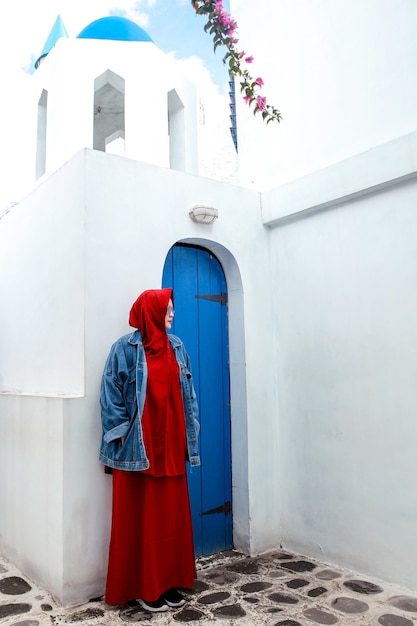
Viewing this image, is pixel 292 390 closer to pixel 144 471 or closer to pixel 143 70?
pixel 144 471

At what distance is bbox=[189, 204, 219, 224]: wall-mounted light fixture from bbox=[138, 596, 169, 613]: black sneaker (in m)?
2.59

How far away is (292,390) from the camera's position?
403 centimetres

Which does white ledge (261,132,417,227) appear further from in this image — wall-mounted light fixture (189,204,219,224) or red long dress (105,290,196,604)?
red long dress (105,290,196,604)

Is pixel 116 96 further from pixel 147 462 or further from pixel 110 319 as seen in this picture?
pixel 147 462

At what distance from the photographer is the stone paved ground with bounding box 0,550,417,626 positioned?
2764 millimetres

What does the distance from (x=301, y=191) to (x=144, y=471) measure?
2438 mm

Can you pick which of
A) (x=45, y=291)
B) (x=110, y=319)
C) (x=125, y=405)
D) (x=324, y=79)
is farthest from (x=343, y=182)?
(x=45, y=291)

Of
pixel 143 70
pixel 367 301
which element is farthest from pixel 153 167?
pixel 143 70

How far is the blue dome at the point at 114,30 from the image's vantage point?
19.6 ft

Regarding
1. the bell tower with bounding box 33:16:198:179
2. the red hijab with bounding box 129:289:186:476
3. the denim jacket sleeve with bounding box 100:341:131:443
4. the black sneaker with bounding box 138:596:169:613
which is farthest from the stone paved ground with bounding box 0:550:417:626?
the bell tower with bounding box 33:16:198:179

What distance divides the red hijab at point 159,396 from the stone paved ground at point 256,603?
79 centimetres

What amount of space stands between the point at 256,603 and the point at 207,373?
5.41 feet

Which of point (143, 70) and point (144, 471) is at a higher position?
point (143, 70)

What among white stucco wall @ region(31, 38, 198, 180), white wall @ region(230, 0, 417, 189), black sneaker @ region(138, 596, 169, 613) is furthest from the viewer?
white stucco wall @ region(31, 38, 198, 180)
